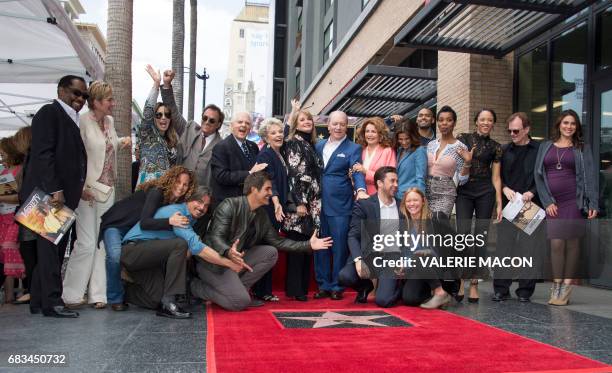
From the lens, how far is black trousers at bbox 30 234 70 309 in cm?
429

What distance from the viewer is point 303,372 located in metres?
2.78

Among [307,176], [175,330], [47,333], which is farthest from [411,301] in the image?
[47,333]

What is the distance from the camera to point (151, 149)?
5457 millimetres

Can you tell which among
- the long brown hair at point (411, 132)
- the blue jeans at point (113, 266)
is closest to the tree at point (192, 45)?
the long brown hair at point (411, 132)

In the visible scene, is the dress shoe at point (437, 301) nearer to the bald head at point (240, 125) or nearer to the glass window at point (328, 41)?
the bald head at point (240, 125)

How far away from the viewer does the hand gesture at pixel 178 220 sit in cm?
450

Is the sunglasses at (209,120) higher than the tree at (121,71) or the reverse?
the reverse

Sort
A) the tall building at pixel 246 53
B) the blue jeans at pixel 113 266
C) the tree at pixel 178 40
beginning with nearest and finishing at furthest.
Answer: the blue jeans at pixel 113 266 < the tree at pixel 178 40 < the tall building at pixel 246 53

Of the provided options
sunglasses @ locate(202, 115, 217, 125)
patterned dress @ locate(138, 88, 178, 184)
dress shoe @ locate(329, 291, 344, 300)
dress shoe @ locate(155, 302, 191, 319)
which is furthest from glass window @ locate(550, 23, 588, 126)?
dress shoe @ locate(155, 302, 191, 319)

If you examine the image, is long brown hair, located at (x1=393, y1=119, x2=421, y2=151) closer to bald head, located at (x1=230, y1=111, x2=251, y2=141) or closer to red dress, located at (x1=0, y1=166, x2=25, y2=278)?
bald head, located at (x1=230, y1=111, x2=251, y2=141)

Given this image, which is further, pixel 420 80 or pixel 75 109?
pixel 420 80

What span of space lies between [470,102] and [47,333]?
6.96 m

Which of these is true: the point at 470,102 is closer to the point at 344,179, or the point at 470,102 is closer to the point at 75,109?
the point at 344,179

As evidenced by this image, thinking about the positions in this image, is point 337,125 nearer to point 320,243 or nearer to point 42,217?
point 320,243
